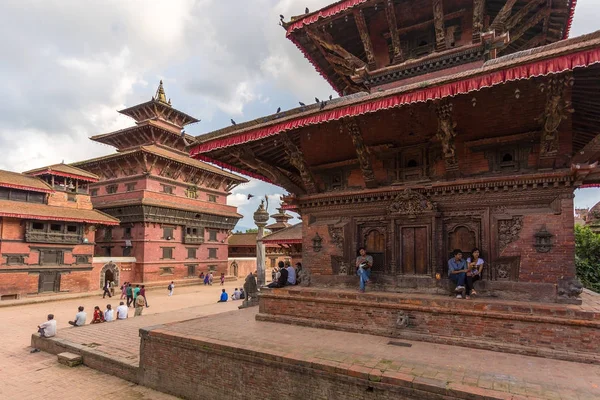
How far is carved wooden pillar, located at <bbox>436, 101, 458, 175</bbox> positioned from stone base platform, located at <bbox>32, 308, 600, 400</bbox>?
3825mm

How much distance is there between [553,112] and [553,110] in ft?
0.14

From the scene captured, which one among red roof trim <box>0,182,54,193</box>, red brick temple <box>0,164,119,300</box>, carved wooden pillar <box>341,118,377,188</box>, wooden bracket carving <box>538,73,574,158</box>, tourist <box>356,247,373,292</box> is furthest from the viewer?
red roof trim <box>0,182,54,193</box>

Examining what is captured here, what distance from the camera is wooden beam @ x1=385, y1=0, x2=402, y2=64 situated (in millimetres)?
7844

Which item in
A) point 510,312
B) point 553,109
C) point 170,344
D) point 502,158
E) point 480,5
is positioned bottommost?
point 170,344

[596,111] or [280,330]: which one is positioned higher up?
[596,111]

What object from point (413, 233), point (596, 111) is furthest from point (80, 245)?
point (596, 111)

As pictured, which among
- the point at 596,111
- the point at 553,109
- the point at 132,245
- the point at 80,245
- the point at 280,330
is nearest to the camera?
the point at 553,109

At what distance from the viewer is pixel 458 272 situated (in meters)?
7.26

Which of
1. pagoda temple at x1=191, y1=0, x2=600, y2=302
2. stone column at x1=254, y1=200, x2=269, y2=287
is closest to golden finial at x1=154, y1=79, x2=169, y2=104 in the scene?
stone column at x1=254, y1=200, x2=269, y2=287

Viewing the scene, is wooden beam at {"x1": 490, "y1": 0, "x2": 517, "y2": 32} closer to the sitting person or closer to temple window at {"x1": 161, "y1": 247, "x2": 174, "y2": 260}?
the sitting person

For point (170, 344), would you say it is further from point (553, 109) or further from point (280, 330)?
point (553, 109)

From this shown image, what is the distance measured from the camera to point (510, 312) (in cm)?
625

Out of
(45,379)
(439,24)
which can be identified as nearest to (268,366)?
(45,379)

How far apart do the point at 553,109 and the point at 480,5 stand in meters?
2.99
